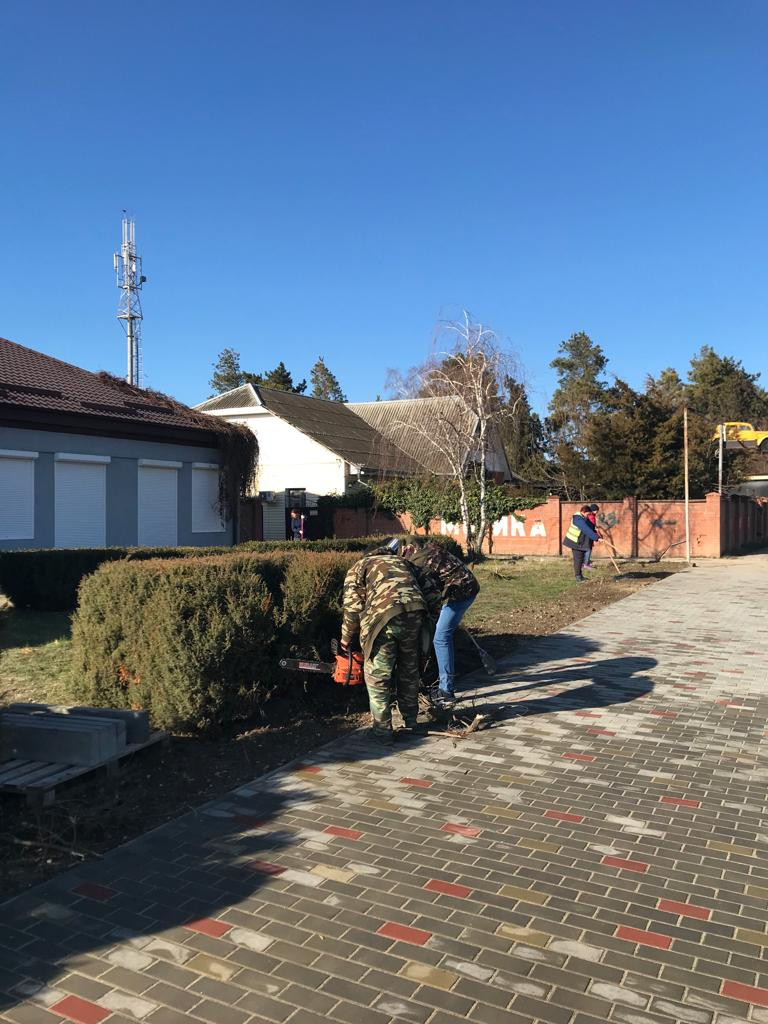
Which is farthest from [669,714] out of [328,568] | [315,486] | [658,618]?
[315,486]

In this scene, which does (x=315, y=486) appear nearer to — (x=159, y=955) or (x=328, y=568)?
(x=328, y=568)

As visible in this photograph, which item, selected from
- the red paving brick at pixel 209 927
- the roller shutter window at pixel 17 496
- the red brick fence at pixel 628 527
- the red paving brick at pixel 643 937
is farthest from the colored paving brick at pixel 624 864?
the red brick fence at pixel 628 527

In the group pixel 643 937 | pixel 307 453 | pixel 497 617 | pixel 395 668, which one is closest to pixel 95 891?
pixel 643 937

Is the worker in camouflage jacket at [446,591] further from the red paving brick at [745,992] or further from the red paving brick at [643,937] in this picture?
the red paving brick at [745,992]

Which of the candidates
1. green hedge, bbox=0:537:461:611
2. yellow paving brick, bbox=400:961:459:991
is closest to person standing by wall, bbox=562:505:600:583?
green hedge, bbox=0:537:461:611

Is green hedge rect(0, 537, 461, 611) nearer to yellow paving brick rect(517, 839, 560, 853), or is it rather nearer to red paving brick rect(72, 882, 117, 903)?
yellow paving brick rect(517, 839, 560, 853)

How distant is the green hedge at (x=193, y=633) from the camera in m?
6.04

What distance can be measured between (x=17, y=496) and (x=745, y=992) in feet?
59.0

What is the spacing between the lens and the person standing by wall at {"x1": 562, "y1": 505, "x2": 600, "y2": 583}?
1819 cm

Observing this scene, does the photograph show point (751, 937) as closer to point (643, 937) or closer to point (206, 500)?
point (643, 937)

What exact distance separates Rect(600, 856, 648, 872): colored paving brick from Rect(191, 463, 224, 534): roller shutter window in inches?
771

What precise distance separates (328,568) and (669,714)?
328 centimetres

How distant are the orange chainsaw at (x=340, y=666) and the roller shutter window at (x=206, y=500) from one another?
16.8 meters

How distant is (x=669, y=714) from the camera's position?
23.5 feet
